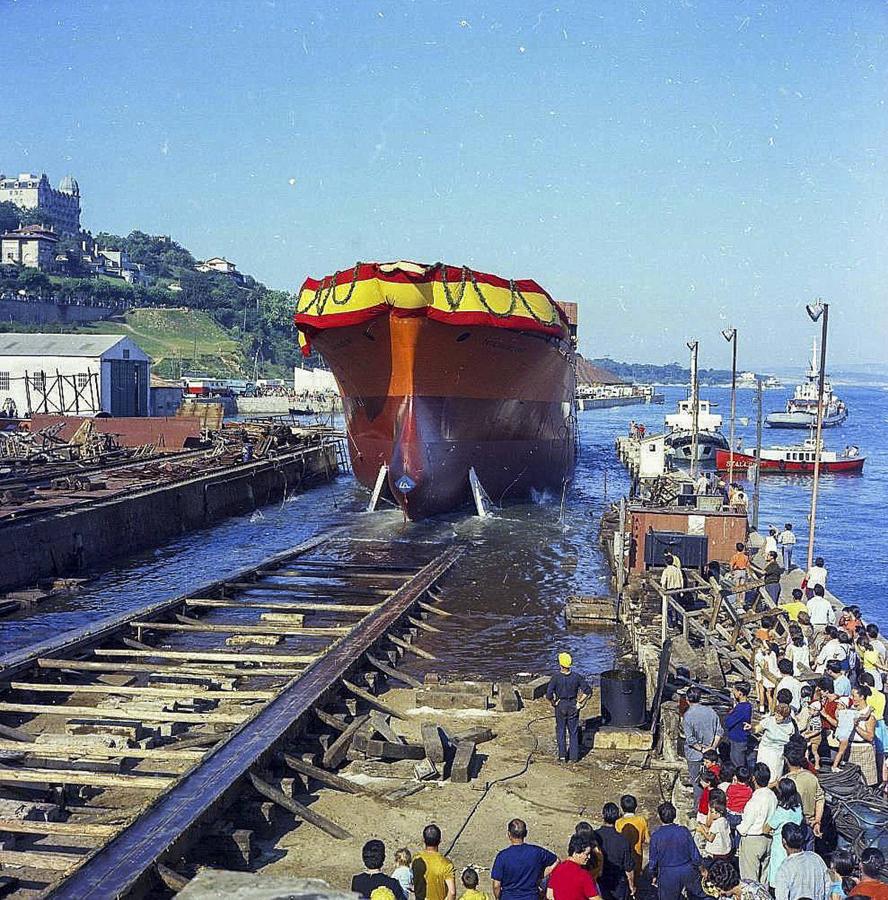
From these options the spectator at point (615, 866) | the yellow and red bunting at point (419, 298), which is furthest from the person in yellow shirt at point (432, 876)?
the yellow and red bunting at point (419, 298)

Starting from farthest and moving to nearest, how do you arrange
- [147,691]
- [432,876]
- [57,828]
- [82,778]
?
[147,691], [82,778], [57,828], [432,876]

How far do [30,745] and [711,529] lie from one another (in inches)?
541

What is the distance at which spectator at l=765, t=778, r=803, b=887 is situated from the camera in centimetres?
700

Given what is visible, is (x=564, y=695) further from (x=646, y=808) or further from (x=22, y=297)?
(x=22, y=297)

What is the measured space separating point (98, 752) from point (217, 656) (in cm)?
412

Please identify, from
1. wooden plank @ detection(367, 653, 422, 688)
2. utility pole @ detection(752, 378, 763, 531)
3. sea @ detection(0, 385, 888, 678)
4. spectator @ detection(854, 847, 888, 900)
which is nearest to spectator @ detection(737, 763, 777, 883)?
spectator @ detection(854, 847, 888, 900)

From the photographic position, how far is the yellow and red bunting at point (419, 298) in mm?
26859

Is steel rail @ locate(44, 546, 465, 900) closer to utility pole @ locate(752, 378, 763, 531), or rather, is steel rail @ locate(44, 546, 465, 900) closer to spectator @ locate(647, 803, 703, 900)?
spectator @ locate(647, 803, 703, 900)

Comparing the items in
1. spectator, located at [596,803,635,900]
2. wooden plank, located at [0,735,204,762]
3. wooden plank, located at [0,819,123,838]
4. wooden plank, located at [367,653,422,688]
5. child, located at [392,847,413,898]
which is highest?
child, located at [392,847,413,898]

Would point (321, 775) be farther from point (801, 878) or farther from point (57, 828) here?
point (801, 878)

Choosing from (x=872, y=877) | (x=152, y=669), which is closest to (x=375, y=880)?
(x=872, y=877)

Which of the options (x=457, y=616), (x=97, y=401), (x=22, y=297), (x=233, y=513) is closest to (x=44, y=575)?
(x=457, y=616)

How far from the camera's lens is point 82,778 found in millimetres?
9328

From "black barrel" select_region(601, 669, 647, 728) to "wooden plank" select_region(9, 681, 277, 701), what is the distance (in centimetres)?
406
